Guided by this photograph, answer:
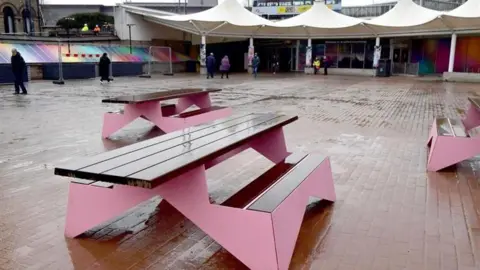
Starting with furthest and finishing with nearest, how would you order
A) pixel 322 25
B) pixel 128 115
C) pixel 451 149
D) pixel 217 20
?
pixel 322 25
pixel 217 20
pixel 128 115
pixel 451 149

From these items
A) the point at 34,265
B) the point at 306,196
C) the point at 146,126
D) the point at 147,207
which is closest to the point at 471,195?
the point at 306,196

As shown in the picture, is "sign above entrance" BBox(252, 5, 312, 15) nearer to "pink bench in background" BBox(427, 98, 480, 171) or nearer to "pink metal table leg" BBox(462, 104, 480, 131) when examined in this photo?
"pink metal table leg" BBox(462, 104, 480, 131)

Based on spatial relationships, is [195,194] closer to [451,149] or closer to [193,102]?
[451,149]

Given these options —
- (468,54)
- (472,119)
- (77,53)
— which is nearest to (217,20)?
(77,53)

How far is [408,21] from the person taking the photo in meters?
26.4

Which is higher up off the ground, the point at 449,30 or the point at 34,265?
the point at 449,30

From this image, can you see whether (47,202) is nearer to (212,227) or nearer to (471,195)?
(212,227)

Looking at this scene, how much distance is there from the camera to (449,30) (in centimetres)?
2597

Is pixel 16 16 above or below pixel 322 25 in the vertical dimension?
above

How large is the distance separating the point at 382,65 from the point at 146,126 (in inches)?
958

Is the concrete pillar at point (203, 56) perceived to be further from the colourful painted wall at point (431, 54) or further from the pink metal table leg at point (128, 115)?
the pink metal table leg at point (128, 115)

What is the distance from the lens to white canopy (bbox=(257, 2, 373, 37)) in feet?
95.0

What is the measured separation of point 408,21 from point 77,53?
1967 cm

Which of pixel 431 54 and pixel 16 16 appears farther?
pixel 16 16
